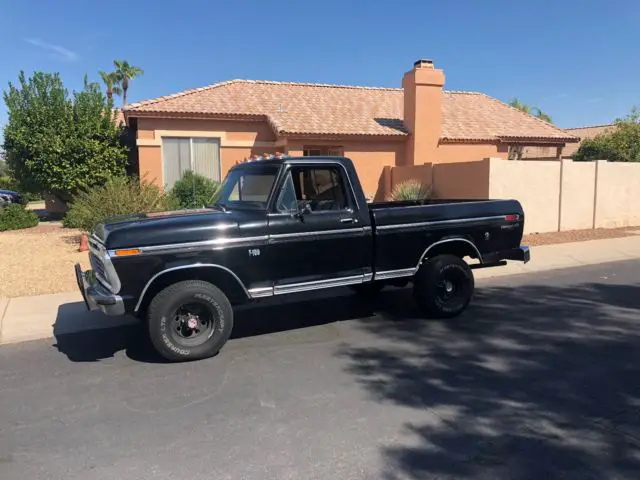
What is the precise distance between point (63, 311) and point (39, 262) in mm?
4020

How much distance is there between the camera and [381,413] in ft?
13.5

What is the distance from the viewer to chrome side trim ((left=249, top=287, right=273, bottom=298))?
5.55 m

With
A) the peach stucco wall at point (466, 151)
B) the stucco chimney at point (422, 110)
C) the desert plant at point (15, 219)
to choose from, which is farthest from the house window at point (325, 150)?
the desert plant at point (15, 219)

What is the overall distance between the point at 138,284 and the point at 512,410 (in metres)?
3.51

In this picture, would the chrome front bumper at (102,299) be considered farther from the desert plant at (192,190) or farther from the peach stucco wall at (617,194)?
the peach stucco wall at (617,194)

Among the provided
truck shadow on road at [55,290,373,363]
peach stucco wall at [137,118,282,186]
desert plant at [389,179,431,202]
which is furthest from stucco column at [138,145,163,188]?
truck shadow on road at [55,290,373,363]

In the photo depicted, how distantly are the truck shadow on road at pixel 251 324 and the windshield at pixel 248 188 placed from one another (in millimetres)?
1594

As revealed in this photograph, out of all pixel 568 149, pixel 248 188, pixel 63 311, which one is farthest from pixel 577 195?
pixel 568 149

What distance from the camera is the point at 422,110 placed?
1914cm

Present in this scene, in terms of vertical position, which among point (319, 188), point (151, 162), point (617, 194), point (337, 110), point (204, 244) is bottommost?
point (204, 244)

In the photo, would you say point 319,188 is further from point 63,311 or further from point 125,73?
point 125,73

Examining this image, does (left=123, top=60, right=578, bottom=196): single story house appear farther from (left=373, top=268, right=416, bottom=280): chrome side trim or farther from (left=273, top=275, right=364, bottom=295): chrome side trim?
(left=273, top=275, right=364, bottom=295): chrome side trim

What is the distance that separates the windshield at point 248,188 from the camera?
229 inches

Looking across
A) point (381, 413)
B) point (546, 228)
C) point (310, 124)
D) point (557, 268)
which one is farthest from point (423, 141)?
point (381, 413)
